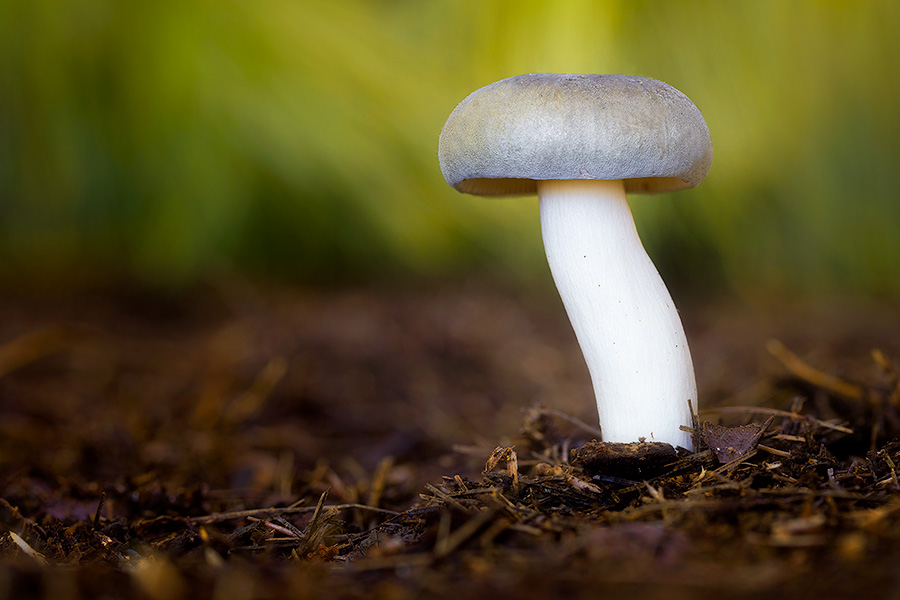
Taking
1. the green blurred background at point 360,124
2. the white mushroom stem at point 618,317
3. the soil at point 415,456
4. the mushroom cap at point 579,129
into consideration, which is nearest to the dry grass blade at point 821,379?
the soil at point 415,456

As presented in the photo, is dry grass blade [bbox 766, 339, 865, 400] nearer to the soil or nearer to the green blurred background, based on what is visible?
the soil

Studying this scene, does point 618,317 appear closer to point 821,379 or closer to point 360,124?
point 821,379

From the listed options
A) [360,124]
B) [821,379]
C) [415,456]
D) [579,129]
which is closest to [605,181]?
[579,129]

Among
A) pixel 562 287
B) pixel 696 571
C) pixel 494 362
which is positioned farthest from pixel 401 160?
pixel 696 571

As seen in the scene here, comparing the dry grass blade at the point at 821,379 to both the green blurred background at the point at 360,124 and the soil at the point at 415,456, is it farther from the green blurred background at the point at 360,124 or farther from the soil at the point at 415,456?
the green blurred background at the point at 360,124

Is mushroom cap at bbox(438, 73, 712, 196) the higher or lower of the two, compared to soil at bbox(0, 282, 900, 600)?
higher

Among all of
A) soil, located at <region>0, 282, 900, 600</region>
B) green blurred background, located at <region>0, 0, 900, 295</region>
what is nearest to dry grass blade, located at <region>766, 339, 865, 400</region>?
soil, located at <region>0, 282, 900, 600</region>
